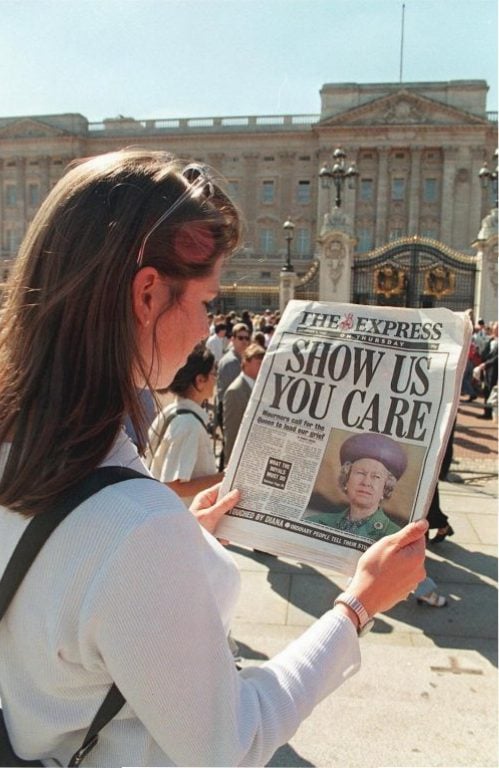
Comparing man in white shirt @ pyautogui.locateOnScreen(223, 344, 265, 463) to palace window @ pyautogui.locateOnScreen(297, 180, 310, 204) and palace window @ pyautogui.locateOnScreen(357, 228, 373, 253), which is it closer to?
palace window @ pyautogui.locateOnScreen(357, 228, 373, 253)

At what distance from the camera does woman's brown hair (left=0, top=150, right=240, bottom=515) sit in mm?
964

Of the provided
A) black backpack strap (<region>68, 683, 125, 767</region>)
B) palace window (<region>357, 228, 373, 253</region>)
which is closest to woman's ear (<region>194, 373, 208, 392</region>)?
black backpack strap (<region>68, 683, 125, 767</region>)

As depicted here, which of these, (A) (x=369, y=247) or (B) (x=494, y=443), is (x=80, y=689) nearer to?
(B) (x=494, y=443)

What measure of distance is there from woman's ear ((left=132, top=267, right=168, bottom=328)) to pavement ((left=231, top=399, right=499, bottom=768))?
2.27 meters

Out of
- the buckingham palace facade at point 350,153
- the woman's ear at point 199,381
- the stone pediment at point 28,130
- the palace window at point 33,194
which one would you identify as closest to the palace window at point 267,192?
the buckingham palace facade at point 350,153

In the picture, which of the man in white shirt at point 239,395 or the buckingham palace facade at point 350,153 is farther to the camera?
the buckingham palace facade at point 350,153

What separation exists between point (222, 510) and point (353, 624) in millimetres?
454

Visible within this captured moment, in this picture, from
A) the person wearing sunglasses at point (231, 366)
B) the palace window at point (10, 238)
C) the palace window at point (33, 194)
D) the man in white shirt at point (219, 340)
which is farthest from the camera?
the palace window at point (33, 194)

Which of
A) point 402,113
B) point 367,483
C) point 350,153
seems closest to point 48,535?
point 367,483

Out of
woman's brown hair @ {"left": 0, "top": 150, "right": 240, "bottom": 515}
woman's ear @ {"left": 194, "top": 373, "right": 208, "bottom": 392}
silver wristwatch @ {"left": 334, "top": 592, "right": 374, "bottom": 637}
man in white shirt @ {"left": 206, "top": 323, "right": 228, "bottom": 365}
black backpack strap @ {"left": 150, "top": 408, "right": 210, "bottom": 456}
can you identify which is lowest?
man in white shirt @ {"left": 206, "top": 323, "right": 228, "bottom": 365}

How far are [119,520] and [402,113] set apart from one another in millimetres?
52985

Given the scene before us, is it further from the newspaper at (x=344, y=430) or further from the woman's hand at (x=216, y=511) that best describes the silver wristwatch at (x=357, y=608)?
the woman's hand at (x=216, y=511)

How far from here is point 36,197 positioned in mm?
54719

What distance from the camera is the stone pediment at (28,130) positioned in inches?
2056
